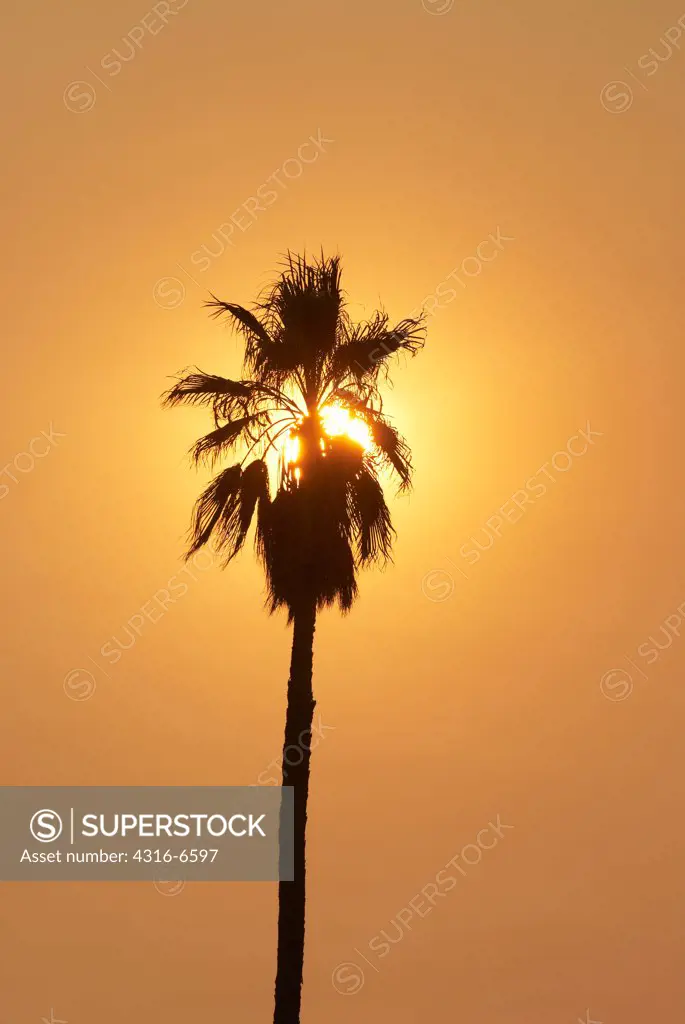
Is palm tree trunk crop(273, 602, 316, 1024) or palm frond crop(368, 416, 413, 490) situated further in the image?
palm frond crop(368, 416, 413, 490)

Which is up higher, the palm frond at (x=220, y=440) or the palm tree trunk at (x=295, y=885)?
the palm frond at (x=220, y=440)

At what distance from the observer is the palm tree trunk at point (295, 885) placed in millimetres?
20344

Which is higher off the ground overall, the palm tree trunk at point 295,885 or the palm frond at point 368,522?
the palm frond at point 368,522

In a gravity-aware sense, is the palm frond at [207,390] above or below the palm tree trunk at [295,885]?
above

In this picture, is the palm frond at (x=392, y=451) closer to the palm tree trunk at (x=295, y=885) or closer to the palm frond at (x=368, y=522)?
the palm frond at (x=368, y=522)

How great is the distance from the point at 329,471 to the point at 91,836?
49.6 ft

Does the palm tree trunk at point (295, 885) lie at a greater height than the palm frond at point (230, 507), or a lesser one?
lesser

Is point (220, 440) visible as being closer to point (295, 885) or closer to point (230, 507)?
point (230, 507)

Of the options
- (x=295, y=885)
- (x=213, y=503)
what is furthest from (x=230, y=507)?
(x=295, y=885)

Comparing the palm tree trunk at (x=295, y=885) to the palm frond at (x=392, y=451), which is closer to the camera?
the palm tree trunk at (x=295, y=885)

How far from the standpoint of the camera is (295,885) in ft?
67.0

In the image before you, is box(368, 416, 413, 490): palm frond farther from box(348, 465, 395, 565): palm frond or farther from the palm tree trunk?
the palm tree trunk

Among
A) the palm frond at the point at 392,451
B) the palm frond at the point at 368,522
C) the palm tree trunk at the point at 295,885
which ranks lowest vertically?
the palm tree trunk at the point at 295,885

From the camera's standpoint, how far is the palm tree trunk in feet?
66.7
